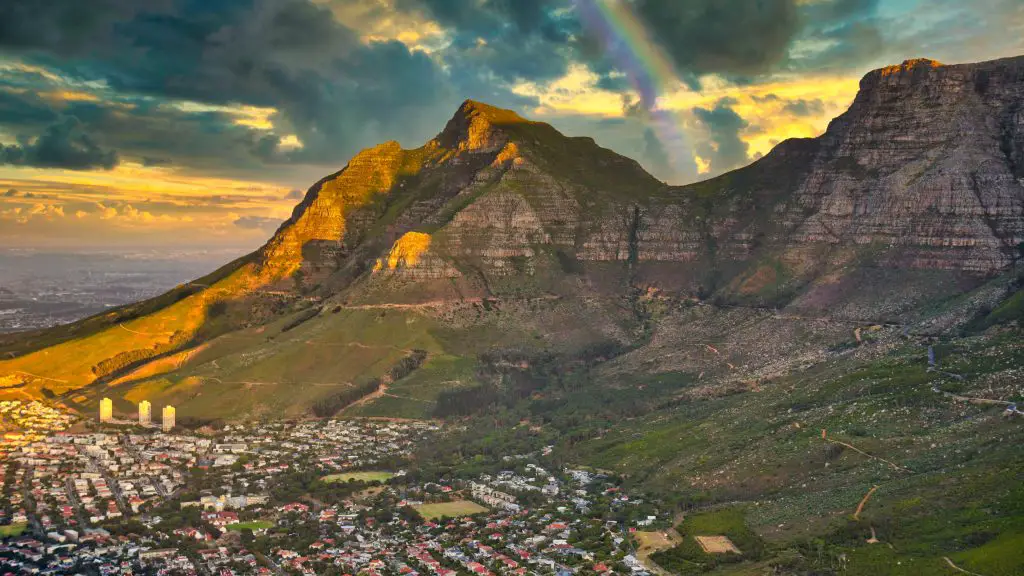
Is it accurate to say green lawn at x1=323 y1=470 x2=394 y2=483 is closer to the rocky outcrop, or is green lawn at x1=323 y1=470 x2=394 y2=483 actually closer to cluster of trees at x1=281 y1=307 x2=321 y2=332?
cluster of trees at x1=281 y1=307 x2=321 y2=332

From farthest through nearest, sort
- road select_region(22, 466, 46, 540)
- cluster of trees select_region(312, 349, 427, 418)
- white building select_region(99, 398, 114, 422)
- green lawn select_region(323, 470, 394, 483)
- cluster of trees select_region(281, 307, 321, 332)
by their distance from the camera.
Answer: cluster of trees select_region(281, 307, 321, 332) < white building select_region(99, 398, 114, 422) < cluster of trees select_region(312, 349, 427, 418) < green lawn select_region(323, 470, 394, 483) < road select_region(22, 466, 46, 540)

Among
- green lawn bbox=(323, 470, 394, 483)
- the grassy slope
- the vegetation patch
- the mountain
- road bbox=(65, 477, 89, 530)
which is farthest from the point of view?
the mountain

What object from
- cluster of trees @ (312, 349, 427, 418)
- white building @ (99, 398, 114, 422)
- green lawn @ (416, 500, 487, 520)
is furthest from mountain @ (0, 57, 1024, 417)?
green lawn @ (416, 500, 487, 520)

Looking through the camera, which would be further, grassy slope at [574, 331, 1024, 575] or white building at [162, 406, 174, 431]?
white building at [162, 406, 174, 431]

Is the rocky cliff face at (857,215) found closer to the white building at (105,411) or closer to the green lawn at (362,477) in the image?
the white building at (105,411)

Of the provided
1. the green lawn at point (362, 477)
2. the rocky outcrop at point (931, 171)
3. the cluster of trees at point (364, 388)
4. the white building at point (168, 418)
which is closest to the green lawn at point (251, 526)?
the green lawn at point (362, 477)

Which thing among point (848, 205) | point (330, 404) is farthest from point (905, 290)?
point (330, 404)

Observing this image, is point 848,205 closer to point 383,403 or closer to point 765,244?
point 765,244

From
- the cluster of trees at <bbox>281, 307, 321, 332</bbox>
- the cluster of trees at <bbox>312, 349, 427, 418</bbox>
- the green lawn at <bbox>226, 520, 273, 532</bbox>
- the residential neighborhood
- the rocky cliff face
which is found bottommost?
the green lawn at <bbox>226, 520, 273, 532</bbox>
